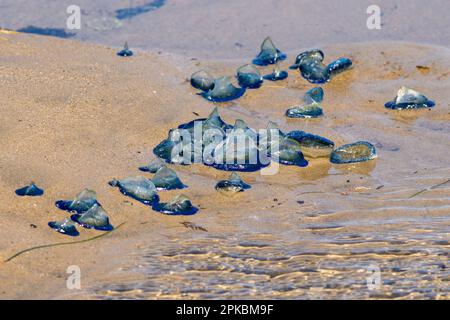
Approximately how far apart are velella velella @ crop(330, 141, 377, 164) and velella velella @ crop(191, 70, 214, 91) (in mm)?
1094

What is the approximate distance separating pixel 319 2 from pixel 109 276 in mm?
4337

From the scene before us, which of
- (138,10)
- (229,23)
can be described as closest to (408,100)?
(229,23)

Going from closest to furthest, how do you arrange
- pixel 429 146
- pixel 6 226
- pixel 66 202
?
pixel 6 226 → pixel 66 202 → pixel 429 146

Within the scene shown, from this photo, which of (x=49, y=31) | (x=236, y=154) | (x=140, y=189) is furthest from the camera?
(x=49, y=31)

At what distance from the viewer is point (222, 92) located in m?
4.81

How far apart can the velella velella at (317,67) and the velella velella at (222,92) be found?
543 millimetres

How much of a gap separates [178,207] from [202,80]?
1.50m

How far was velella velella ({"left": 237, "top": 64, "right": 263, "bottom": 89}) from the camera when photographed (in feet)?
16.4

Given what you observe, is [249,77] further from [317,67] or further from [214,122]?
[214,122]

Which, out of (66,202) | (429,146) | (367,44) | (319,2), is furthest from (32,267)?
(319,2)
